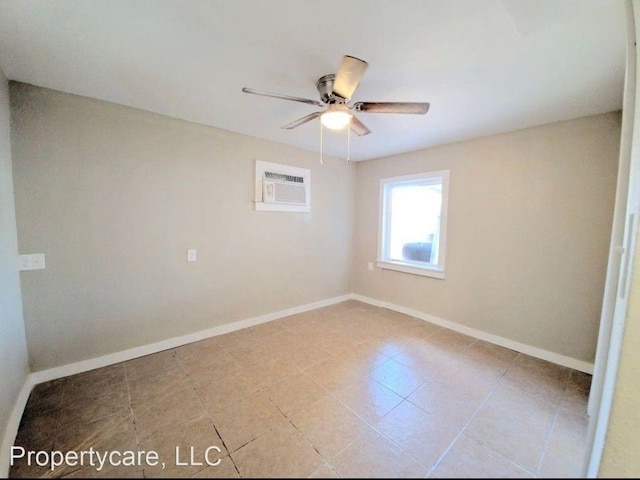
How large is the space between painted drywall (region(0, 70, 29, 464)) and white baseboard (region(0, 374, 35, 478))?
0.01 m

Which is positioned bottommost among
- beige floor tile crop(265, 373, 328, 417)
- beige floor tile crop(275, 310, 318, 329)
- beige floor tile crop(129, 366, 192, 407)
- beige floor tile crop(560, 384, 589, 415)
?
beige floor tile crop(275, 310, 318, 329)

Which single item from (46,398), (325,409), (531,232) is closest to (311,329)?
(325,409)

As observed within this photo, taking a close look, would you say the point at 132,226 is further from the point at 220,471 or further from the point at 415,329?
the point at 415,329

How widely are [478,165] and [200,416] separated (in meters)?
3.39

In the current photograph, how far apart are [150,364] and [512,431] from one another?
256 centimetres

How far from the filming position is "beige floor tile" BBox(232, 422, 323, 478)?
57 centimetres

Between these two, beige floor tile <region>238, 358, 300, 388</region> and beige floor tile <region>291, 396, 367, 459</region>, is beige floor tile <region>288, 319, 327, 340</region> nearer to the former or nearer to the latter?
beige floor tile <region>238, 358, 300, 388</region>

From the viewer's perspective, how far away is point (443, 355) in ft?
7.52

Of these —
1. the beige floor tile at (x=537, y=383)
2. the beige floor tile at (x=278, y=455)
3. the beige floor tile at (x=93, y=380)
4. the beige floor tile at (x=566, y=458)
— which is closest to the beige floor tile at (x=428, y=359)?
the beige floor tile at (x=537, y=383)

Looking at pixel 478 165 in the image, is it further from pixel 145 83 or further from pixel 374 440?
pixel 145 83

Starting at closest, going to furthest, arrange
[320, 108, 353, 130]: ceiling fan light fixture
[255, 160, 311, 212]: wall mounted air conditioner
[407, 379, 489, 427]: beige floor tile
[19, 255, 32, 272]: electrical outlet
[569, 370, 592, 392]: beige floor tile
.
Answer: [407, 379, 489, 427]: beige floor tile
[320, 108, 353, 130]: ceiling fan light fixture
[19, 255, 32, 272]: electrical outlet
[569, 370, 592, 392]: beige floor tile
[255, 160, 311, 212]: wall mounted air conditioner

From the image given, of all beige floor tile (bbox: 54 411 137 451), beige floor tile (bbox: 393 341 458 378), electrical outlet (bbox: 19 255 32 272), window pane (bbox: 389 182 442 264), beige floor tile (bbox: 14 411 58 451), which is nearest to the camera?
beige floor tile (bbox: 54 411 137 451)

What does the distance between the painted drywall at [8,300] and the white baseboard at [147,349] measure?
0.16 meters

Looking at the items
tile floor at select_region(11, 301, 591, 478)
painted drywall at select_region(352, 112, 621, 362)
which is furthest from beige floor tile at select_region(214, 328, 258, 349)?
painted drywall at select_region(352, 112, 621, 362)
